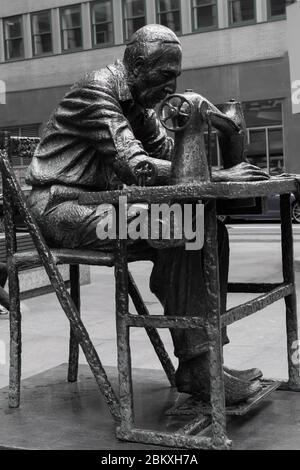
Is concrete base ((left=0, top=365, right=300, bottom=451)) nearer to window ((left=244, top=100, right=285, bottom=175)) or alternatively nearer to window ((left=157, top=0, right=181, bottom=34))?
window ((left=244, top=100, right=285, bottom=175))

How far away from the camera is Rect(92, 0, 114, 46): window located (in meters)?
24.8

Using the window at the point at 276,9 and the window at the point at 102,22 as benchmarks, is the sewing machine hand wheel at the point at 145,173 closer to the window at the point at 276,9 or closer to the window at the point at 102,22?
the window at the point at 276,9

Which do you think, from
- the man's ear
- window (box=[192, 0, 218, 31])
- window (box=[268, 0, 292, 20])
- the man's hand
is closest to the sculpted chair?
the man's hand

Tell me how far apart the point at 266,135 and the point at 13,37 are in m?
9.86

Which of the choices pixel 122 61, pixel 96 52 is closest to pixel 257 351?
pixel 122 61

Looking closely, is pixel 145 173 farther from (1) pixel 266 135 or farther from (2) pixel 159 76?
(1) pixel 266 135

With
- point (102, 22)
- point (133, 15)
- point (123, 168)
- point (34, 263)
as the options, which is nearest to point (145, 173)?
A: point (123, 168)

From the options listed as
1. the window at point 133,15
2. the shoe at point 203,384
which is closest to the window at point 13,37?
the window at point 133,15

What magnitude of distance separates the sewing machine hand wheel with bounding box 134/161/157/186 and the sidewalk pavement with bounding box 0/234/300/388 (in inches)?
88.3

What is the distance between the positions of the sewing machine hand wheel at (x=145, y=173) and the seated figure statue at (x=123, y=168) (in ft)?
0.06

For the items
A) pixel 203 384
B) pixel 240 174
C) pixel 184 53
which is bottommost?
pixel 203 384

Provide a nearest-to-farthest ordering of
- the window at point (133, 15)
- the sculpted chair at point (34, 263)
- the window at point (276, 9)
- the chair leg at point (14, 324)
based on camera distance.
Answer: the sculpted chair at point (34, 263), the chair leg at point (14, 324), the window at point (276, 9), the window at point (133, 15)

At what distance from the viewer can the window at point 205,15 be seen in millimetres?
A: 23141

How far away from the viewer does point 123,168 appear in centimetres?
292
